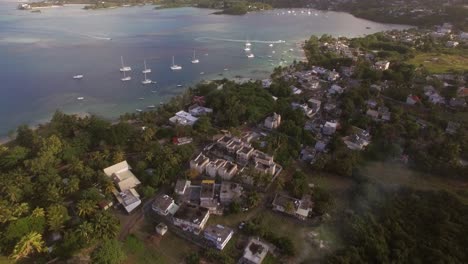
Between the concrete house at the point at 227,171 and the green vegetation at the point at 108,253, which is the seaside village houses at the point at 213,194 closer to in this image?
the concrete house at the point at 227,171

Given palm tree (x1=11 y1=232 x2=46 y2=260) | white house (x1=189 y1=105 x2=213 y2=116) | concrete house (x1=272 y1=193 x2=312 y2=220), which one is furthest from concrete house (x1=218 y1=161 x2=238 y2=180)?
palm tree (x1=11 y1=232 x2=46 y2=260)

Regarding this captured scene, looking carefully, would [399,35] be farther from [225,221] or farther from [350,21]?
[225,221]

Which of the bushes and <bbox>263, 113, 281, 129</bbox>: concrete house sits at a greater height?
<bbox>263, 113, 281, 129</bbox>: concrete house

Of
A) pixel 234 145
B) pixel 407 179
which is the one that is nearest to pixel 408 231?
pixel 407 179

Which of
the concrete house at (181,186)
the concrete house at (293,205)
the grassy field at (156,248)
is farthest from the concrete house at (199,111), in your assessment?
the grassy field at (156,248)

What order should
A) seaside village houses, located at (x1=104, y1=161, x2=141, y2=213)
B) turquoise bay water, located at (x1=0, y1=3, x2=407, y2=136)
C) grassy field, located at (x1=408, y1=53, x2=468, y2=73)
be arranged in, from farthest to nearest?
1. grassy field, located at (x1=408, y1=53, x2=468, y2=73)
2. turquoise bay water, located at (x1=0, y1=3, x2=407, y2=136)
3. seaside village houses, located at (x1=104, y1=161, x2=141, y2=213)

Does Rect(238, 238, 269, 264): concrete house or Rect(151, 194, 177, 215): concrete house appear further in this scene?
Rect(151, 194, 177, 215): concrete house

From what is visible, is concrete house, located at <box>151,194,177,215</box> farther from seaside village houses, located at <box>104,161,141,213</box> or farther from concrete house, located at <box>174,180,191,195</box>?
seaside village houses, located at <box>104,161,141,213</box>
